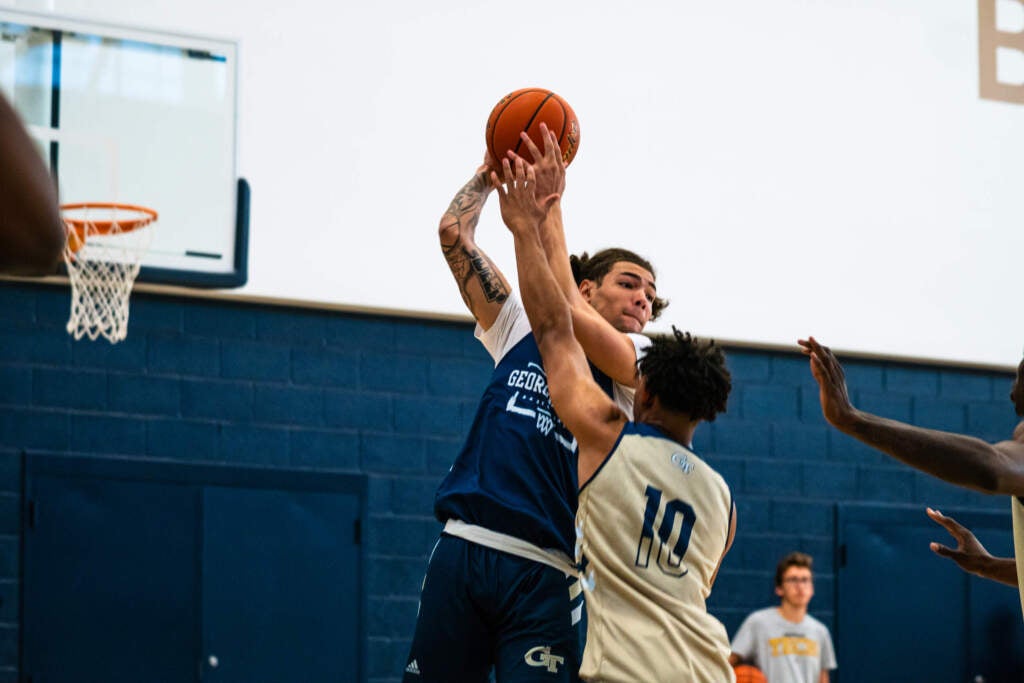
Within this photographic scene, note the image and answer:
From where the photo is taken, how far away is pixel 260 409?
29.0 feet

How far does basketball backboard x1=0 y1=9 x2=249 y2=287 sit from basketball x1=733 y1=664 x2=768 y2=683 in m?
Result: 4.00

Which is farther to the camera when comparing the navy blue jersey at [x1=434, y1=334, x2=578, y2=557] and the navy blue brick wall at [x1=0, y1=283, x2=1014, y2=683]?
the navy blue brick wall at [x1=0, y1=283, x2=1014, y2=683]

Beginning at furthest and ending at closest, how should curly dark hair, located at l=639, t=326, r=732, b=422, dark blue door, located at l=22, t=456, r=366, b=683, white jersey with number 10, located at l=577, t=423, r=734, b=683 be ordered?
dark blue door, located at l=22, t=456, r=366, b=683
curly dark hair, located at l=639, t=326, r=732, b=422
white jersey with number 10, located at l=577, t=423, r=734, b=683

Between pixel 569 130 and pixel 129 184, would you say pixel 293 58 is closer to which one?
pixel 129 184

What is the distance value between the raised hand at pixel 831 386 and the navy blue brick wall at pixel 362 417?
560 centimetres

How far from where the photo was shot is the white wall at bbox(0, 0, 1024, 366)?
902 centimetres

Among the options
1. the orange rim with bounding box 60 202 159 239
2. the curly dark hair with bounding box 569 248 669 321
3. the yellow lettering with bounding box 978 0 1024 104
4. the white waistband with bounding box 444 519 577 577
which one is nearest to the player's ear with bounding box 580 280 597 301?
the curly dark hair with bounding box 569 248 669 321

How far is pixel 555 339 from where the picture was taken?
13.3 feet

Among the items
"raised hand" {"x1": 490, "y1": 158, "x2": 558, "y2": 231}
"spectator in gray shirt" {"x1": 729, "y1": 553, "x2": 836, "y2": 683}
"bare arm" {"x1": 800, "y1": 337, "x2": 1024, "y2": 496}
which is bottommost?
"spectator in gray shirt" {"x1": 729, "y1": 553, "x2": 836, "y2": 683}

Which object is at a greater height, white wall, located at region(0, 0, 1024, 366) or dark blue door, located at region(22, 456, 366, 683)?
white wall, located at region(0, 0, 1024, 366)

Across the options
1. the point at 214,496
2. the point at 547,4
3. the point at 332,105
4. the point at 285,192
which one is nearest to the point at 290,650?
the point at 214,496

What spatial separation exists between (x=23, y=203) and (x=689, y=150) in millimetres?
8973

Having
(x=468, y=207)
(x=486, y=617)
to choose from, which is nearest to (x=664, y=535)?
(x=486, y=617)

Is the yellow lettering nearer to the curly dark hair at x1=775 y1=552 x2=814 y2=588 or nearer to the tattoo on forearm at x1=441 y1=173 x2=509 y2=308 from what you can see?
the curly dark hair at x1=775 y1=552 x2=814 y2=588
